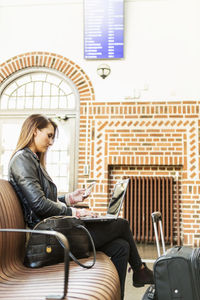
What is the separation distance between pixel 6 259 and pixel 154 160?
3353mm

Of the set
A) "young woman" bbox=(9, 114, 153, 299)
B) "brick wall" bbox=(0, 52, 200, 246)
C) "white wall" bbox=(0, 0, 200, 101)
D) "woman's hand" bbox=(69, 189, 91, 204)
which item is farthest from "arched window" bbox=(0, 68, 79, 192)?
"young woman" bbox=(9, 114, 153, 299)

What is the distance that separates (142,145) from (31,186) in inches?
121

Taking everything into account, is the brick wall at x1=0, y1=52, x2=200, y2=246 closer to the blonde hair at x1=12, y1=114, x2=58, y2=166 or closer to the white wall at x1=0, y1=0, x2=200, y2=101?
the white wall at x1=0, y1=0, x2=200, y2=101

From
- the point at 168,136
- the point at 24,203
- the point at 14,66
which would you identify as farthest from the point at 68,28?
the point at 24,203

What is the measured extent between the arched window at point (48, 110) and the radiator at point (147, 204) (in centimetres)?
92

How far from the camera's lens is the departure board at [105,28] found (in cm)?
505

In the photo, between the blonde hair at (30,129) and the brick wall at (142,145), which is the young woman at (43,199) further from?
the brick wall at (142,145)

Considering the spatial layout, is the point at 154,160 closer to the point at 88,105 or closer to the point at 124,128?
the point at 124,128

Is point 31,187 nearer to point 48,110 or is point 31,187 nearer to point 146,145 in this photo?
point 146,145

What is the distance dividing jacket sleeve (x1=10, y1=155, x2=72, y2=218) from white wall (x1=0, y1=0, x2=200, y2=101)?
3.12 m

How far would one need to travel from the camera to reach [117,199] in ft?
8.50

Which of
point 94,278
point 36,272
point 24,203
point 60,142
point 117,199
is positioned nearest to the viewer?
point 94,278

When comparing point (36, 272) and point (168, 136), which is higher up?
point (168, 136)

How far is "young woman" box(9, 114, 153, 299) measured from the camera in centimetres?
200
